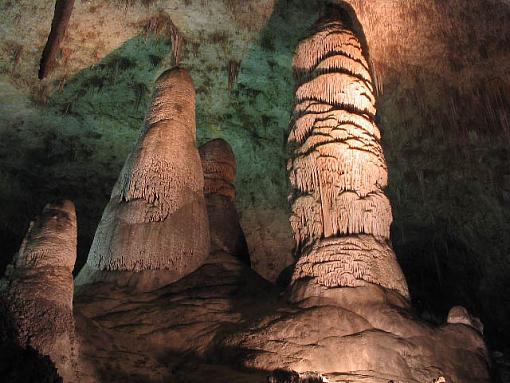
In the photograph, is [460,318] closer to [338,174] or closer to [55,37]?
[338,174]

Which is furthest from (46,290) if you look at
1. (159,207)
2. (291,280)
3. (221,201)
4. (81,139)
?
(81,139)

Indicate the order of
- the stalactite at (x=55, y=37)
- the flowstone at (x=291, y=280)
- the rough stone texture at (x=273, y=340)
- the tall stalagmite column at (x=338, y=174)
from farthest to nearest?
the tall stalagmite column at (x=338, y=174) < the stalactite at (x=55, y=37) < the flowstone at (x=291, y=280) < the rough stone texture at (x=273, y=340)

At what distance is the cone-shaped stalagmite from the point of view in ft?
25.2

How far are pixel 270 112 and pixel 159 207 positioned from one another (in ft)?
19.9

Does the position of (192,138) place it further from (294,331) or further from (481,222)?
(481,222)

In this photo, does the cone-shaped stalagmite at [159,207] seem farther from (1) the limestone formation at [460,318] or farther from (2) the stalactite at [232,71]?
(1) the limestone formation at [460,318]

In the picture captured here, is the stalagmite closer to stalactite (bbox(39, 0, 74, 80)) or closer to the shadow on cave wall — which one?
stalactite (bbox(39, 0, 74, 80))

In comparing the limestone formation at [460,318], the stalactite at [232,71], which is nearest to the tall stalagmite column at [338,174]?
the limestone formation at [460,318]

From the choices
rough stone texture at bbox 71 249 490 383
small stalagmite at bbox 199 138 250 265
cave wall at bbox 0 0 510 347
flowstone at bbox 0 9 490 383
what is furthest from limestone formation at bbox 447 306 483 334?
cave wall at bbox 0 0 510 347

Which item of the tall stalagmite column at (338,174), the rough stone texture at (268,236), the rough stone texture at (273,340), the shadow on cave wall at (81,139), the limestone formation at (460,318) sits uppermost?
the shadow on cave wall at (81,139)

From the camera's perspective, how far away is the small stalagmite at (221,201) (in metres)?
9.62

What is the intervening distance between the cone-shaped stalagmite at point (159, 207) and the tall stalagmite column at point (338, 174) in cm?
195

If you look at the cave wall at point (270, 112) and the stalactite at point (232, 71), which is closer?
the cave wall at point (270, 112)

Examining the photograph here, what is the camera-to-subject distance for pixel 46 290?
157 inches
